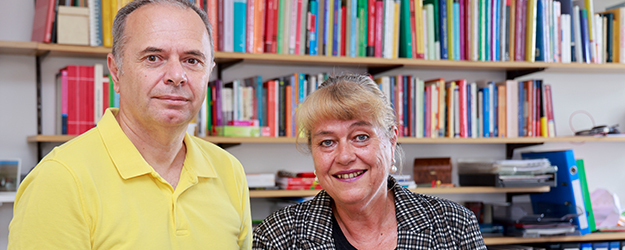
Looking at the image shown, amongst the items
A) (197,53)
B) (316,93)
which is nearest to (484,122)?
(316,93)

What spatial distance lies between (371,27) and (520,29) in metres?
0.87

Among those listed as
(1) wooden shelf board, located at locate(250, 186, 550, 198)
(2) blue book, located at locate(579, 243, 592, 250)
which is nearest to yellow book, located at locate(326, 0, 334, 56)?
(1) wooden shelf board, located at locate(250, 186, 550, 198)

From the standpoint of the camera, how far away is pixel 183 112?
1187 mm

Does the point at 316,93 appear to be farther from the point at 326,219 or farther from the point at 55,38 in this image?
the point at 55,38

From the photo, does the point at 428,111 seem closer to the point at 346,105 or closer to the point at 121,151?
the point at 346,105

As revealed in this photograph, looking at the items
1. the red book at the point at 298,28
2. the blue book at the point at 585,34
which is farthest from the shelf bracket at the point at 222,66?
the blue book at the point at 585,34

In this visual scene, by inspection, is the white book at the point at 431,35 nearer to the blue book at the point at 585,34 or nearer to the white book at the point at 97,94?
the blue book at the point at 585,34

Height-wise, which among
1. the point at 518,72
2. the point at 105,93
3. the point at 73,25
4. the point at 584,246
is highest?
the point at 73,25

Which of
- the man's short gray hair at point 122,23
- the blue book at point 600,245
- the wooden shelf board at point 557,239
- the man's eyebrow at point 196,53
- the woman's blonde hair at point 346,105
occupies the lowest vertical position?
the blue book at point 600,245

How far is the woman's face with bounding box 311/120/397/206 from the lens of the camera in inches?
54.2

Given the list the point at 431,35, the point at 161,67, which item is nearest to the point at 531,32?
the point at 431,35

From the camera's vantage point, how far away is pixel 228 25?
2539 mm

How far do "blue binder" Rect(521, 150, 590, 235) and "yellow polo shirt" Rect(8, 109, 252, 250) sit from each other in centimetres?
218

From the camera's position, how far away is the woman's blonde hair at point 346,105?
1.38m
